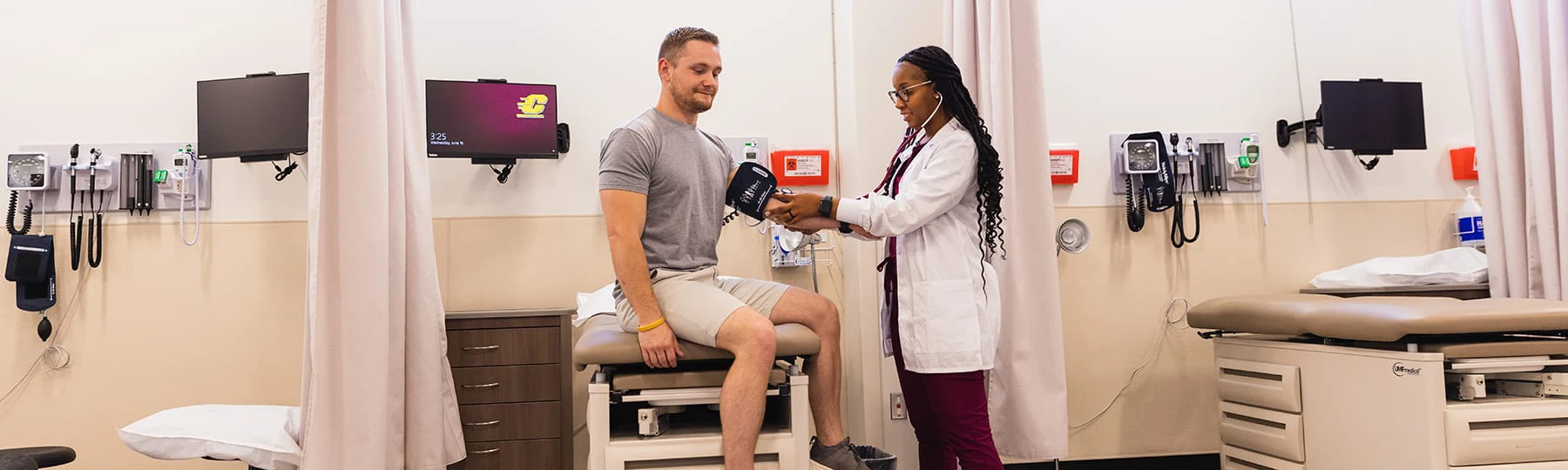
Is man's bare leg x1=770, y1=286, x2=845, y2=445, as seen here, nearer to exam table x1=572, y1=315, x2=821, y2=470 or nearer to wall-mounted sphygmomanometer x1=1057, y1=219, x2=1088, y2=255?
exam table x1=572, y1=315, x2=821, y2=470

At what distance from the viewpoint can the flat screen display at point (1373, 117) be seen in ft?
13.0

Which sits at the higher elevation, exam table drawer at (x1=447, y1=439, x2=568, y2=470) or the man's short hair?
the man's short hair

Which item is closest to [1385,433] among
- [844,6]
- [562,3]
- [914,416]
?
[914,416]

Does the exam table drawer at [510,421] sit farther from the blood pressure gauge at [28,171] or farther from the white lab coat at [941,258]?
the blood pressure gauge at [28,171]

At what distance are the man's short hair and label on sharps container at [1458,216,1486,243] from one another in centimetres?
362

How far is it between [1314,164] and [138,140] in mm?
5044

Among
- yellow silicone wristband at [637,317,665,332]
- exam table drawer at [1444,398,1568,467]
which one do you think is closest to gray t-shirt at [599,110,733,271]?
yellow silicone wristband at [637,317,665,332]

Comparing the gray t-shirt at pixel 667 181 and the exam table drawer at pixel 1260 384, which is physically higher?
the gray t-shirt at pixel 667 181

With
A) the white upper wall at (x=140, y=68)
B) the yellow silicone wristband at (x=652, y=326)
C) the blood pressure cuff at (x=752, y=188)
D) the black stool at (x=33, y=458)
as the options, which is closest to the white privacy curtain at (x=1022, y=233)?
the blood pressure cuff at (x=752, y=188)

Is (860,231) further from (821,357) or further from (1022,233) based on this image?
(1022,233)

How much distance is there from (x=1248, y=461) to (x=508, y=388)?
2.72 meters

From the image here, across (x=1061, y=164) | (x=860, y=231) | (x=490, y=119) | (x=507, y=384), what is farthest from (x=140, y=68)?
(x=1061, y=164)

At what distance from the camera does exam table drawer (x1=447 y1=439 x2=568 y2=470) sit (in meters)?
3.26

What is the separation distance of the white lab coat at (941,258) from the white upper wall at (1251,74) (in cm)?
147
